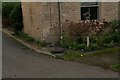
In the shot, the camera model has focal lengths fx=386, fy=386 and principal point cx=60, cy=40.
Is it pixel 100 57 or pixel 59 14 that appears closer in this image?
pixel 100 57

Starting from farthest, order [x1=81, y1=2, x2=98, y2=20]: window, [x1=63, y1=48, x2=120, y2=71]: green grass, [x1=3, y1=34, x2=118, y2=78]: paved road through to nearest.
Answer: [x1=81, y1=2, x2=98, y2=20]: window, [x1=63, y1=48, x2=120, y2=71]: green grass, [x1=3, y1=34, x2=118, y2=78]: paved road

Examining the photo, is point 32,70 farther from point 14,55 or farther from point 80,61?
point 14,55

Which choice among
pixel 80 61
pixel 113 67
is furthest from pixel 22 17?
pixel 113 67

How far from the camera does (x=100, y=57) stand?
49.7 ft

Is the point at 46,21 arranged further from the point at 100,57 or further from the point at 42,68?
the point at 42,68

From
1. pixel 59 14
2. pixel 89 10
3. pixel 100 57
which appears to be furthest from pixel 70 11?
pixel 100 57

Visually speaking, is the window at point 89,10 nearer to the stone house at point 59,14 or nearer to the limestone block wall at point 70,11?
the stone house at point 59,14

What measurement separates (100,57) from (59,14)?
4.69 m

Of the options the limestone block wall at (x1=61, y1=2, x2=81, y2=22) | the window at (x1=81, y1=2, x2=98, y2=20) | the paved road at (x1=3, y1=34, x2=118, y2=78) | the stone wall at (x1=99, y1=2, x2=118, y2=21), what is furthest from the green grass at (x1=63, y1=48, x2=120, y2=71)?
the stone wall at (x1=99, y1=2, x2=118, y2=21)

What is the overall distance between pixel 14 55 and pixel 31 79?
16.8 feet

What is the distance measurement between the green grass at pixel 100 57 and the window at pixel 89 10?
3420 mm

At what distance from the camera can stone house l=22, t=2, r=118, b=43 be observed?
19047mm

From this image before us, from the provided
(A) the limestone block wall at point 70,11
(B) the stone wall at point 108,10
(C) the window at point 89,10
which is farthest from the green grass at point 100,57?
(B) the stone wall at point 108,10

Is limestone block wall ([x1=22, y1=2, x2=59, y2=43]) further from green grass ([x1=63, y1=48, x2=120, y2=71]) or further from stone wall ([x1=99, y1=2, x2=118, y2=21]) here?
green grass ([x1=63, y1=48, x2=120, y2=71])
